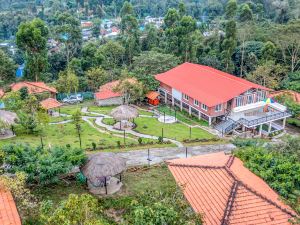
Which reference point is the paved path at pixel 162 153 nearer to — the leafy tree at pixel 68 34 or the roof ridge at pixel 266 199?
the roof ridge at pixel 266 199

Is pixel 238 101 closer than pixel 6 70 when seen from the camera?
Yes

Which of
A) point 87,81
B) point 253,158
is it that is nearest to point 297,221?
point 253,158

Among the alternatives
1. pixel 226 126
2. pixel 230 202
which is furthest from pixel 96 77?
pixel 230 202

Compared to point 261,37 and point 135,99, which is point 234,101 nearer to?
point 135,99

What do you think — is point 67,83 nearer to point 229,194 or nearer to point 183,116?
point 183,116

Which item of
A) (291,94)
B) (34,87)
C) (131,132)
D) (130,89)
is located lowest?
(131,132)

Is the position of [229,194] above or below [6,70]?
above
